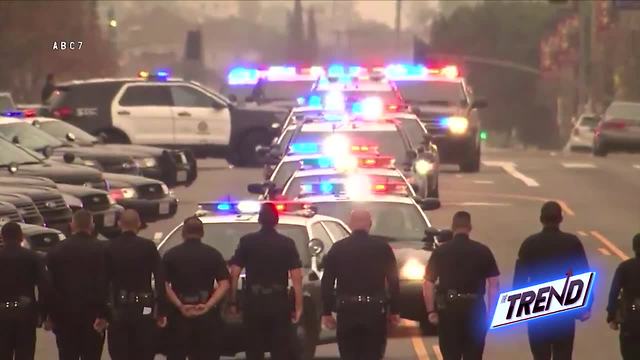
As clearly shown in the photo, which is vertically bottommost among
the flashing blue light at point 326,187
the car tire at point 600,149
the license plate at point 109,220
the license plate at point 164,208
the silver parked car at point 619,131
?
the car tire at point 600,149

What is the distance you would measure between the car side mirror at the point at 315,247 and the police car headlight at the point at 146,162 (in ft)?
51.3

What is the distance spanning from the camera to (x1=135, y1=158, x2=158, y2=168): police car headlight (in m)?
31.7

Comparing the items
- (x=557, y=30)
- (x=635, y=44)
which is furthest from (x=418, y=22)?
(x=635, y=44)

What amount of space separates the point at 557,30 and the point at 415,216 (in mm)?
99367

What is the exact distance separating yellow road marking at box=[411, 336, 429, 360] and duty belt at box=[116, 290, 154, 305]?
3.78 m

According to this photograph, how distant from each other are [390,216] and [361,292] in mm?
5994

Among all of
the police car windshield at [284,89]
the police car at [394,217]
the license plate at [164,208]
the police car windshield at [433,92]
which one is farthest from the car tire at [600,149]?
the police car at [394,217]

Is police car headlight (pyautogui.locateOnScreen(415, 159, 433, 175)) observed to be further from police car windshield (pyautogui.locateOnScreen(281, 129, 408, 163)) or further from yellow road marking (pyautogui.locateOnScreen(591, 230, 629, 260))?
yellow road marking (pyautogui.locateOnScreen(591, 230, 629, 260))

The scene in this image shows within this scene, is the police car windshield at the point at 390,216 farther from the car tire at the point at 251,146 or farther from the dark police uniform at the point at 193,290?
the car tire at the point at 251,146

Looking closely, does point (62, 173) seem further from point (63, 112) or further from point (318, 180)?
point (63, 112)

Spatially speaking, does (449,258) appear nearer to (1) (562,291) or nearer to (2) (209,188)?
(1) (562,291)

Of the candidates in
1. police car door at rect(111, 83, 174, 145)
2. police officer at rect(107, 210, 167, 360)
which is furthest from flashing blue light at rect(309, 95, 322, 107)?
police officer at rect(107, 210, 167, 360)

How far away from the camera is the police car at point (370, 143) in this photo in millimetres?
27656

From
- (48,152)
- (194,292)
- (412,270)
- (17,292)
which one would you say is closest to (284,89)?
(48,152)
